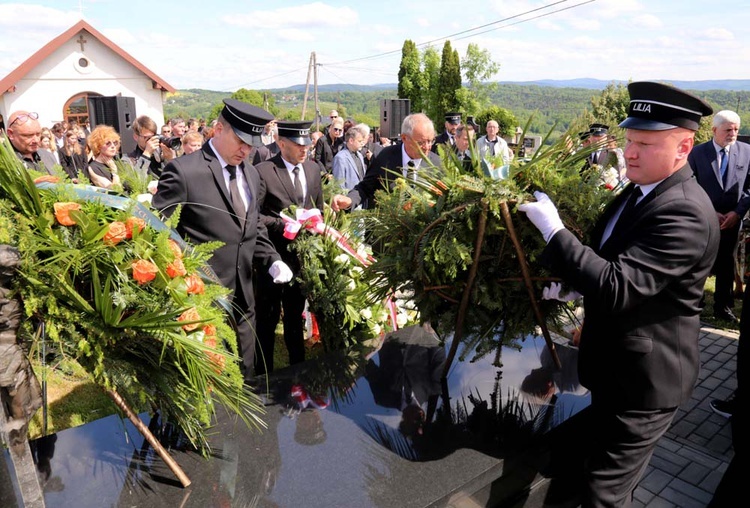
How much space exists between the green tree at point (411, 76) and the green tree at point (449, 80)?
2045mm

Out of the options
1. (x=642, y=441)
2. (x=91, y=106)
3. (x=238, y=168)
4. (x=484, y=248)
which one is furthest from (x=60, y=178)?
(x=91, y=106)

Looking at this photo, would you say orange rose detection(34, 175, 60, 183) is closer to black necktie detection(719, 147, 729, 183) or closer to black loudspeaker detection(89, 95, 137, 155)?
black necktie detection(719, 147, 729, 183)

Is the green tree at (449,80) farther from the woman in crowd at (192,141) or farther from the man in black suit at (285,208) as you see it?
the man in black suit at (285,208)

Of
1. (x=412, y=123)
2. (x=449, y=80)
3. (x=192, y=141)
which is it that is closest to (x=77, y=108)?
(x=449, y=80)

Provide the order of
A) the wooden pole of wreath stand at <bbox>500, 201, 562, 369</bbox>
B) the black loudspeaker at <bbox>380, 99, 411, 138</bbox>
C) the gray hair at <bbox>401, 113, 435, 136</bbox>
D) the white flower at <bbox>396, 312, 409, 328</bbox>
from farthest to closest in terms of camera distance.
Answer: the black loudspeaker at <bbox>380, 99, 411, 138</bbox>
the white flower at <bbox>396, 312, 409, 328</bbox>
the gray hair at <bbox>401, 113, 435, 136</bbox>
the wooden pole of wreath stand at <bbox>500, 201, 562, 369</bbox>

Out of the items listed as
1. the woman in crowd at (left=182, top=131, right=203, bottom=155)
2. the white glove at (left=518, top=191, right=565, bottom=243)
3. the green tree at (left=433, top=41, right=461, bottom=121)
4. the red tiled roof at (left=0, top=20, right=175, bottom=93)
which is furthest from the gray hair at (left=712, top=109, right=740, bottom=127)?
the green tree at (left=433, top=41, right=461, bottom=121)

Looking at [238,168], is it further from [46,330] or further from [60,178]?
[46,330]

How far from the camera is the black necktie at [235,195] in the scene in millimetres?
3579

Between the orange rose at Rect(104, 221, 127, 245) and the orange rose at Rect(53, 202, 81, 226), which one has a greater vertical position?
the orange rose at Rect(53, 202, 81, 226)

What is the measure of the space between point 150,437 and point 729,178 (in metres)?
6.54

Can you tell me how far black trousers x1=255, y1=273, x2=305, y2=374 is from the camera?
444cm

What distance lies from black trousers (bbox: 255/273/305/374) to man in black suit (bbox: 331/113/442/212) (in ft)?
2.62

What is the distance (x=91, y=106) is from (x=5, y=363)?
1081 centimetres

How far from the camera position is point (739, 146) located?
627 centimetres
